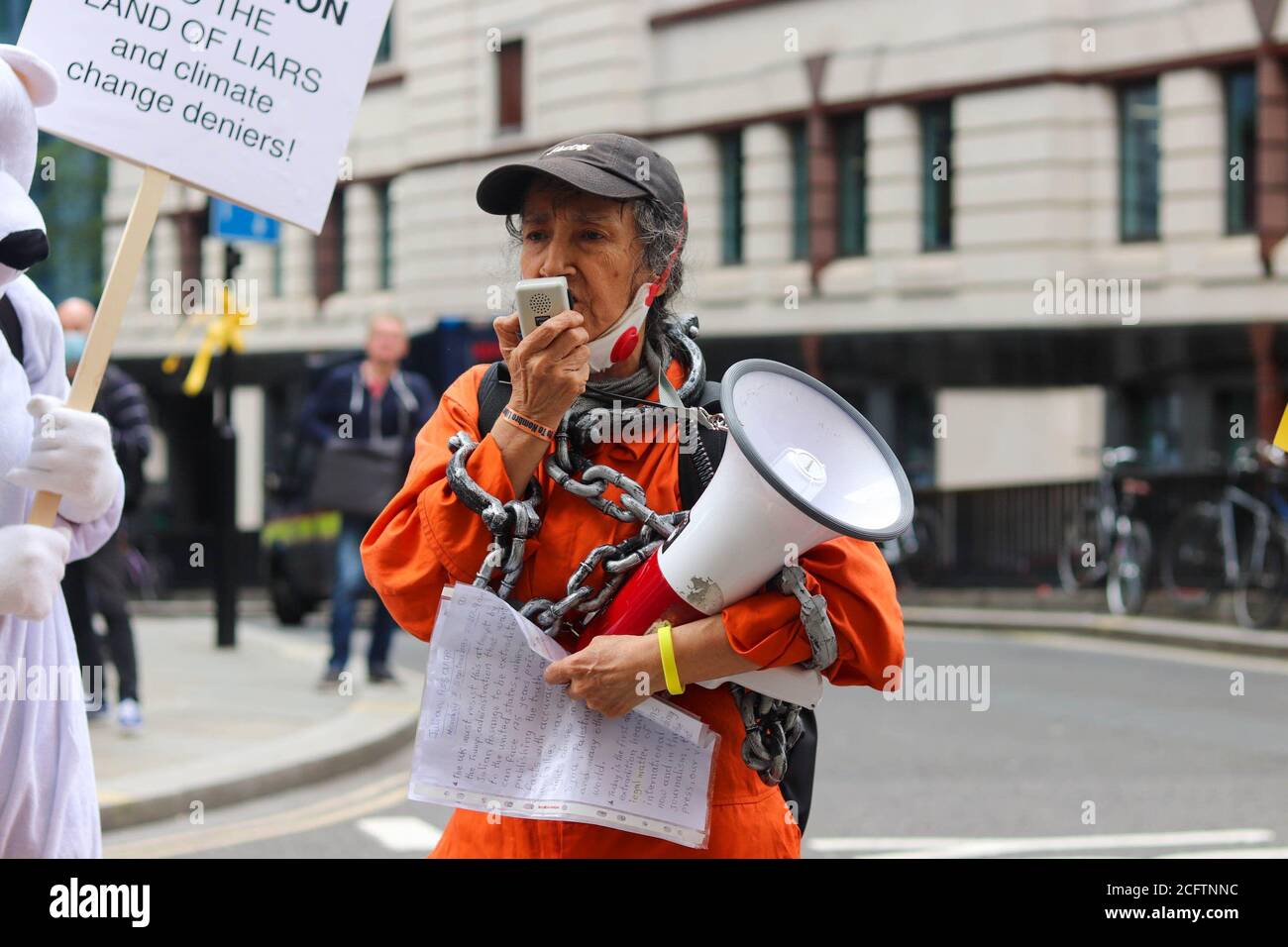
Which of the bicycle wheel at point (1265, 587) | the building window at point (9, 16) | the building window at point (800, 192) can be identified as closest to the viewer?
the bicycle wheel at point (1265, 587)

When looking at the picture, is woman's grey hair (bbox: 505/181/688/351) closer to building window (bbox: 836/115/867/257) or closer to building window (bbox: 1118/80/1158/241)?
building window (bbox: 1118/80/1158/241)

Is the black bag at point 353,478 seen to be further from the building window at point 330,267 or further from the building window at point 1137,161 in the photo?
the building window at point 330,267

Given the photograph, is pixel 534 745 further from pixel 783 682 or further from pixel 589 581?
pixel 783 682

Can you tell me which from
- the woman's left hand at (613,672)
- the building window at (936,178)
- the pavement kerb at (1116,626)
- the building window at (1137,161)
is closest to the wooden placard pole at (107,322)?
the woman's left hand at (613,672)

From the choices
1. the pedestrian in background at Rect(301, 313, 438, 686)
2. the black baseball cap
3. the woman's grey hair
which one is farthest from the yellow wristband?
the pedestrian in background at Rect(301, 313, 438, 686)

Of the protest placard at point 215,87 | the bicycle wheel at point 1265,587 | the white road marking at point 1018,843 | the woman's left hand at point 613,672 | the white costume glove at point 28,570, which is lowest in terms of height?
the white road marking at point 1018,843

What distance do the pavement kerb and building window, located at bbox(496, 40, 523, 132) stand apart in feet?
38.7

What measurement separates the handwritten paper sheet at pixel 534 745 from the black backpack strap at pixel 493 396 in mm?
297

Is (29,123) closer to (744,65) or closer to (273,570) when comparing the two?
(273,570)

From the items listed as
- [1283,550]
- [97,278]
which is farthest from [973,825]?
[97,278]

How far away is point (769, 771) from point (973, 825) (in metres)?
4.39

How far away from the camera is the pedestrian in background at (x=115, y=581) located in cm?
820

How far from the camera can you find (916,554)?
17641 mm

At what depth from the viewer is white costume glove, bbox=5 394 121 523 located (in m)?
2.92
